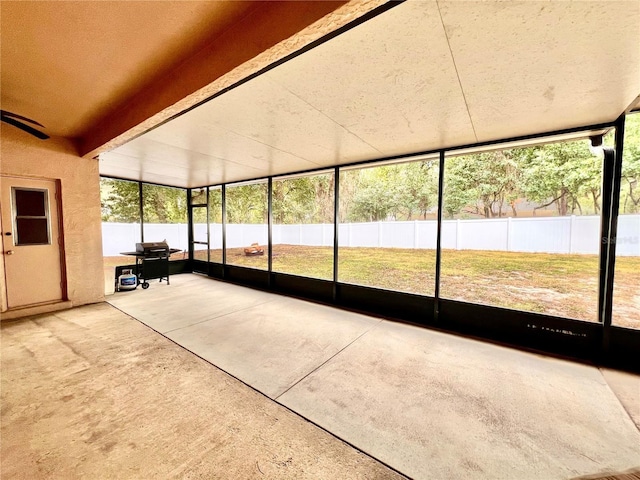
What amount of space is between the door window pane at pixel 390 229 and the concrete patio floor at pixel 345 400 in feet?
6.79

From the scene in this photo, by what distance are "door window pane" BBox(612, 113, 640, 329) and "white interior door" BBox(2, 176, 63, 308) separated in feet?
29.4

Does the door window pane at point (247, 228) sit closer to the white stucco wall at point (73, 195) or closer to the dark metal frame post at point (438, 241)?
the white stucco wall at point (73, 195)

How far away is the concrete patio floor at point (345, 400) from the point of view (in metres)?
1.52

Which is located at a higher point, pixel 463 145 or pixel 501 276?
pixel 463 145

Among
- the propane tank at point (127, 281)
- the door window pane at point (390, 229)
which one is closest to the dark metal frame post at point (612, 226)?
the door window pane at point (390, 229)

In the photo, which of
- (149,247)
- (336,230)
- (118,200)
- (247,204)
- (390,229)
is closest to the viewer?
(336,230)

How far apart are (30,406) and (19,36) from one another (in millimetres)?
2694

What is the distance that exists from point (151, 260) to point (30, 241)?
2.07 meters

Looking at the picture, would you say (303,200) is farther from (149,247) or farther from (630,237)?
(630,237)

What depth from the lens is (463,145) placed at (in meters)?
3.47

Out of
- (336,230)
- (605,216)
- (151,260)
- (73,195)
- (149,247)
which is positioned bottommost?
(151,260)

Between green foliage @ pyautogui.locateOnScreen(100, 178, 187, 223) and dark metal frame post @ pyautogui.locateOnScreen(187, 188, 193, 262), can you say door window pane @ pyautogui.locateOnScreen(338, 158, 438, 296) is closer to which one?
dark metal frame post @ pyautogui.locateOnScreen(187, 188, 193, 262)

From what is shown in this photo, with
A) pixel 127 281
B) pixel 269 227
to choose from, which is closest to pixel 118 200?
pixel 127 281

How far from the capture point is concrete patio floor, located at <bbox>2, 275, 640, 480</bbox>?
4.99 feet
